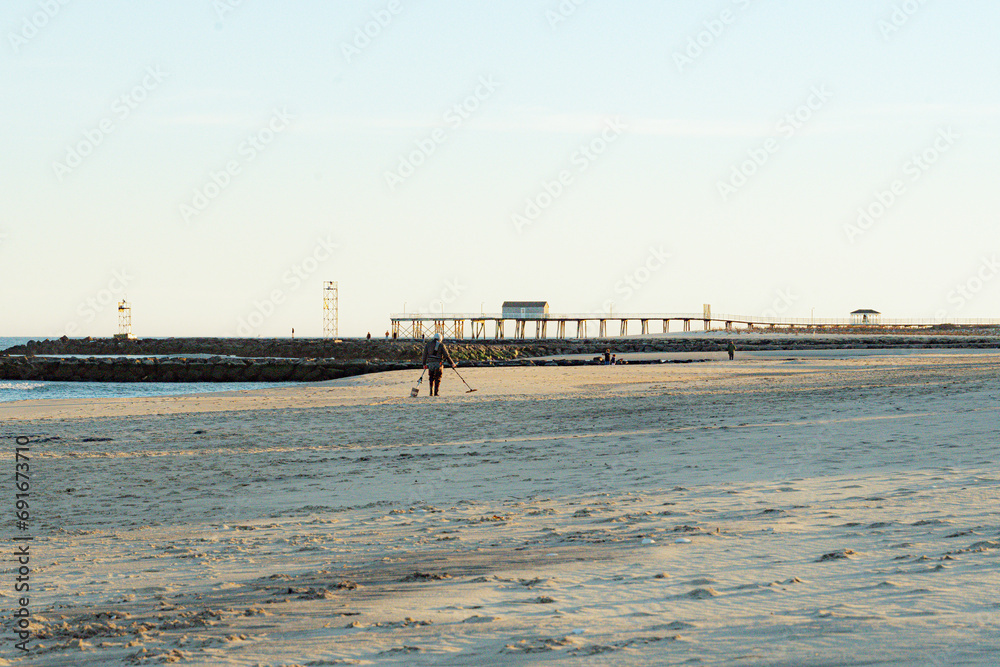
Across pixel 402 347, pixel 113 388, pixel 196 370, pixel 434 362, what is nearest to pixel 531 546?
pixel 434 362

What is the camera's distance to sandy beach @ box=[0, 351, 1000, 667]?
4547mm

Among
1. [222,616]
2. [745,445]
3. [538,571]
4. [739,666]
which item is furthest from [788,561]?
[745,445]

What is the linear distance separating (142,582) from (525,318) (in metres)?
136

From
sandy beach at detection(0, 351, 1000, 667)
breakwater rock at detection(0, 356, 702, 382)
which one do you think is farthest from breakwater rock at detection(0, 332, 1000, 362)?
sandy beach at detection(0, 351, 1000, 667)

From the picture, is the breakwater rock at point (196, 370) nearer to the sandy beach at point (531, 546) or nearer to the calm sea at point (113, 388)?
the calm sea at point (113, 388)

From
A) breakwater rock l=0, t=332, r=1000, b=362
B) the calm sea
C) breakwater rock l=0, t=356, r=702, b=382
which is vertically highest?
breakwater rock l=0, t=332, r=1000, b=362

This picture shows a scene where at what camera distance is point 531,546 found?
6.70 meters

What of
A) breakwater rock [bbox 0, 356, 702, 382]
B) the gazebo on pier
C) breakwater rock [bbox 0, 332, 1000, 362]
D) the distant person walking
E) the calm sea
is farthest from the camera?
the gazebo on pier

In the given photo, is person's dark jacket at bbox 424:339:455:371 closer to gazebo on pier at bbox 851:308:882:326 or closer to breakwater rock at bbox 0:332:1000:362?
breakwater rock at bbox 0:332:1000:362

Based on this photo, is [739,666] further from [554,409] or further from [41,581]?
[554,409]

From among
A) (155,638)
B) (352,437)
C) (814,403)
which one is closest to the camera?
(155,638)

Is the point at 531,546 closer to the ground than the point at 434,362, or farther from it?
closer to the ground

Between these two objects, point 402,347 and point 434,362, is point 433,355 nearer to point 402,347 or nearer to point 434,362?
point 434,362

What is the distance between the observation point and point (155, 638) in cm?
477
